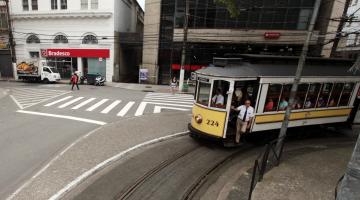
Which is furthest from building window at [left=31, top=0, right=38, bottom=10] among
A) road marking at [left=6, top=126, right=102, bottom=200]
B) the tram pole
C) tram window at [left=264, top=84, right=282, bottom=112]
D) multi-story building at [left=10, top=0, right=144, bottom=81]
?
the tram pole

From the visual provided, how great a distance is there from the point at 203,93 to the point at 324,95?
5.79m

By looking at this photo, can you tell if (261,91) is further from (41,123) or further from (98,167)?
(41,123)

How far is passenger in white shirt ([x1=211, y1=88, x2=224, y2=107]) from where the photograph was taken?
28.4 ft

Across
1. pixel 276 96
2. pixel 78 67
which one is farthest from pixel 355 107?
pixel 78 67

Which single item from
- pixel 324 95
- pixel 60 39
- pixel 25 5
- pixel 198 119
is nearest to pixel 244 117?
pixel 198 119

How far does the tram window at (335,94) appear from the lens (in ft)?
34.6

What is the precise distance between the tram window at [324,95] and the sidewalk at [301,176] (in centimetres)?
195

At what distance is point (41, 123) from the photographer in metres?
11.6

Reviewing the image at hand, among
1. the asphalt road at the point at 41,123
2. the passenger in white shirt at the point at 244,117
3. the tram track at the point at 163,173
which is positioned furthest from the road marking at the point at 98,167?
the passenger in white shirt at the point at 244,117

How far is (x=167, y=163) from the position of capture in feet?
25.8

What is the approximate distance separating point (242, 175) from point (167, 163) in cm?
251

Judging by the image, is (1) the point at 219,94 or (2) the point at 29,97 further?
(2) the point at 29,97

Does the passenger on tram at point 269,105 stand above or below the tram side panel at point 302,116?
above

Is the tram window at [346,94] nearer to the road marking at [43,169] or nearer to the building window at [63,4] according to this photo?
the road marking at [43,169]
